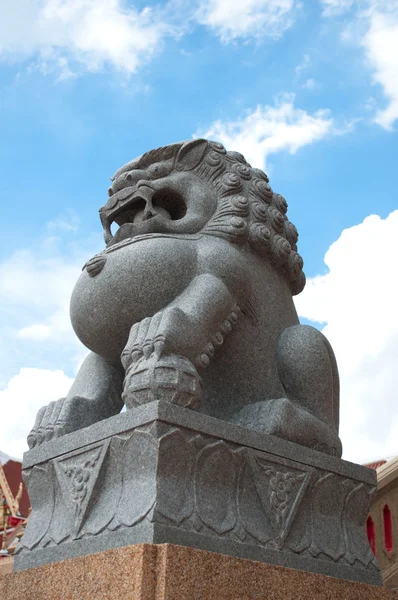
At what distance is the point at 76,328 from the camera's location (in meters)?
3.91

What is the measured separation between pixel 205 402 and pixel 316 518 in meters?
0.81

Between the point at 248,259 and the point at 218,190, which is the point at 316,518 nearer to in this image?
the point at 248,259

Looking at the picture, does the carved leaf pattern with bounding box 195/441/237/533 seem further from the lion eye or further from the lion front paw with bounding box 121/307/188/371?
the lion eye

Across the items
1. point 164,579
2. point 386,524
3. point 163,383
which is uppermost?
point 386,524

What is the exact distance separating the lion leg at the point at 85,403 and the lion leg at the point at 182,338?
1.67 ft

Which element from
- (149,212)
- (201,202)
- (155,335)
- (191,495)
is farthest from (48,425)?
(201,202)

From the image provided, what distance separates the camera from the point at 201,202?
13.6 feet

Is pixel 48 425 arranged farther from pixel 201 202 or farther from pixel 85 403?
pixel 201 202

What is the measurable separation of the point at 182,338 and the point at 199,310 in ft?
0.67

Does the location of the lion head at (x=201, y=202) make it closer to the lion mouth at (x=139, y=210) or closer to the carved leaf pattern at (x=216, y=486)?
the lion mouth at (x=139, y=210)

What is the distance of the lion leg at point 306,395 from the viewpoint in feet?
12.2

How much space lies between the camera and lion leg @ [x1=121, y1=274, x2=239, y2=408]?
3.26 metres

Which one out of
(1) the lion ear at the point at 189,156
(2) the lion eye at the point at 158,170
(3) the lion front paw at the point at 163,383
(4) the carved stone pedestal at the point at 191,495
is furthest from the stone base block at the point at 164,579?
(1) the lion ear at the point at 189,156

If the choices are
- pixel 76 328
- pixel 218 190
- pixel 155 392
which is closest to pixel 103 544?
pixel 155 392
